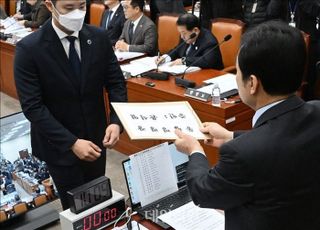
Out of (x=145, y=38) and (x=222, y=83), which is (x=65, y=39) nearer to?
(x=222, y=83)

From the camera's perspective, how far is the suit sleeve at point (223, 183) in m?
1.00

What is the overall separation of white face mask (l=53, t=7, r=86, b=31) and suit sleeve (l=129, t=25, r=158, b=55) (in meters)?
2.14

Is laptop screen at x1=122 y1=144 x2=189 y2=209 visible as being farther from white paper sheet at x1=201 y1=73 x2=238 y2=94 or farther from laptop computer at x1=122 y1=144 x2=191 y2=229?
white paper sheet at x1=201 y1=73 x2=238 y2=94

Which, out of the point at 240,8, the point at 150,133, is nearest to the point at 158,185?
the point at 150,133

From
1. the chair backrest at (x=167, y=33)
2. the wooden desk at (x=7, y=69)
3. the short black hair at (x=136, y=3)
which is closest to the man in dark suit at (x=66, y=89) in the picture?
the short black hair at (x=136, y=3)

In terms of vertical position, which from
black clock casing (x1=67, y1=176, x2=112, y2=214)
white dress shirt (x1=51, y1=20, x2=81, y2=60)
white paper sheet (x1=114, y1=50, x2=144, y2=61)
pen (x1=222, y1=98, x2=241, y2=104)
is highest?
white dress shirt (x1=51, y1=20, x2=81, y2=60)

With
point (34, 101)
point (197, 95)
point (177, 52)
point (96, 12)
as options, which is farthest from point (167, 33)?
point (34, 101)

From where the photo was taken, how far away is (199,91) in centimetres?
279

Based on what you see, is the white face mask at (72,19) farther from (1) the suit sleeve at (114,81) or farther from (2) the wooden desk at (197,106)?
(2) the wooden desk at (197,106)

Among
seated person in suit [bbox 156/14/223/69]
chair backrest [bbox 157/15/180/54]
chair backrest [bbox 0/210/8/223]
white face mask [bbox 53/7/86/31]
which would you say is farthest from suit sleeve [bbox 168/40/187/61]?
white face mask [bbox 53/7/86/31]

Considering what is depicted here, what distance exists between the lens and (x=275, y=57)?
38.1 inches

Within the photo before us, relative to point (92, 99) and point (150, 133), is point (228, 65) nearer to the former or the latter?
point (92, 99)

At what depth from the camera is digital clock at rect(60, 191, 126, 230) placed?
1.49 metres

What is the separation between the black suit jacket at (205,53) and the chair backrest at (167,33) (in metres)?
0.66
